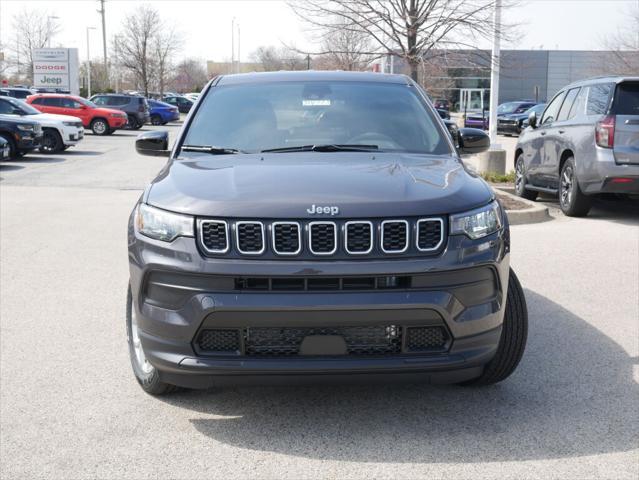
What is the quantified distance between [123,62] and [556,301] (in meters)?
65.3

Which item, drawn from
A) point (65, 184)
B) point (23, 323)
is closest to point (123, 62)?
point (65, 184)

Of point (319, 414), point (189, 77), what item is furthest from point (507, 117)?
point (189, 77)

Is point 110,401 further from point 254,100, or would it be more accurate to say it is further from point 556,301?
point 556,301

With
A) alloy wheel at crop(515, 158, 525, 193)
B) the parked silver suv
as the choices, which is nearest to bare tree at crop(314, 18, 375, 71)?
alloy wheel at crop(515, 158, 525, 193)

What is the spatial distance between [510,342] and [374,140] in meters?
1.41

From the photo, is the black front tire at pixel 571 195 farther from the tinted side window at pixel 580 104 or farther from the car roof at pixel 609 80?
the car roof at pixel 609 80

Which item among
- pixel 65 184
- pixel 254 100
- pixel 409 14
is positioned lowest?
pixel 65 184

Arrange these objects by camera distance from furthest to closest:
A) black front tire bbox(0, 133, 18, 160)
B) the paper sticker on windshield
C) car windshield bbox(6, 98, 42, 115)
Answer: car windshield bbox(6, 98, 42, 115) < black front tire bbox(0, 133, 18, 160) < the paper sticker on windshield

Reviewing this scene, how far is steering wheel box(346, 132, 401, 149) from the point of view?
15.7 feet

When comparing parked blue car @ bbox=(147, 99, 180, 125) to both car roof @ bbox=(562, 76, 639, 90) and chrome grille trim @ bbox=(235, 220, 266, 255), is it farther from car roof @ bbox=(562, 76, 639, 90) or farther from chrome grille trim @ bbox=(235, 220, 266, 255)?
chrome grille trim @ bbox=(235, 220, 266, 255)

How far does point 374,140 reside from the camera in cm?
482

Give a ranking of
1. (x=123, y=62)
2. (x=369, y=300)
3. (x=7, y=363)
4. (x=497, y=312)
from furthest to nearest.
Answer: (x=123, y=62) < (x=7, y=363) < (x=497, y=312) < (x=369, y=300)

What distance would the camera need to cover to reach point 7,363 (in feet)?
16.5

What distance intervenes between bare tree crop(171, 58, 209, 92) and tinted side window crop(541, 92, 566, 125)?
83.6 m
